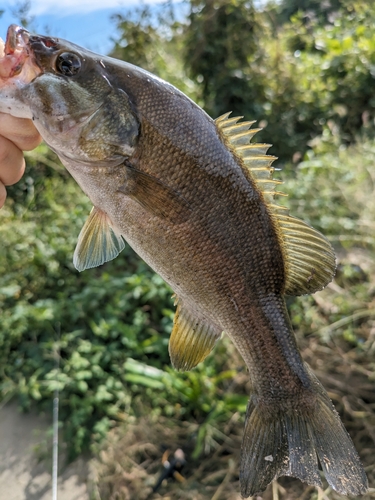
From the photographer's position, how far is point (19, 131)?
1.25m

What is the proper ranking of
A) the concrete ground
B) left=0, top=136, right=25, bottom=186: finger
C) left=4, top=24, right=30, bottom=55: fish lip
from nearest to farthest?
left=4, top=24, right=30, bottom=55: fish lip, left=0, top=136, right=25, bottom=186: finger, the concrete ground

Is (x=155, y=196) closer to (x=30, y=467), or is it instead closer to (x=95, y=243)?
(x=95, y=243)

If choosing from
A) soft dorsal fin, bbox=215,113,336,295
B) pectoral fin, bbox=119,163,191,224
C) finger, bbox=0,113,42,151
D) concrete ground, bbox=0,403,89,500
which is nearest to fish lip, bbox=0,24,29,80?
finger, bbox=0,113,42,151

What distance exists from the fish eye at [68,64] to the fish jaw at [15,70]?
6 cm

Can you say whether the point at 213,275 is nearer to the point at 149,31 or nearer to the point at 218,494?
the point at 218,494

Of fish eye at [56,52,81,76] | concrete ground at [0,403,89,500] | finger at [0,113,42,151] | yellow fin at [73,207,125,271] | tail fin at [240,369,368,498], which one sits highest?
fish eye at [56,52,81,76]

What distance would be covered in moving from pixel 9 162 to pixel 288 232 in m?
0.94

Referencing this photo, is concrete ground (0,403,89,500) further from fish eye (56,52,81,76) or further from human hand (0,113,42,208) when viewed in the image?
fish eye (56,52,81,76)

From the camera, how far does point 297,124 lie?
5492 millimetres

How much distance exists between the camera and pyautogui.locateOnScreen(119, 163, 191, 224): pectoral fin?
1081mm

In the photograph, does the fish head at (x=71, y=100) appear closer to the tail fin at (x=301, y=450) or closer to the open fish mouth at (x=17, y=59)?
the open fish mouth at (x=17, y=59)

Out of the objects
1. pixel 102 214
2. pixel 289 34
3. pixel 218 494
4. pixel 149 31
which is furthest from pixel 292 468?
pixel 289 34

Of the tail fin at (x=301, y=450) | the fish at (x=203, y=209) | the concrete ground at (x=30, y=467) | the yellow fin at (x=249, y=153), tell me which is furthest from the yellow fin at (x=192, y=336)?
the concrete ground at (x=30, y=467)

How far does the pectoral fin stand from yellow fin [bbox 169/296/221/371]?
30cm
